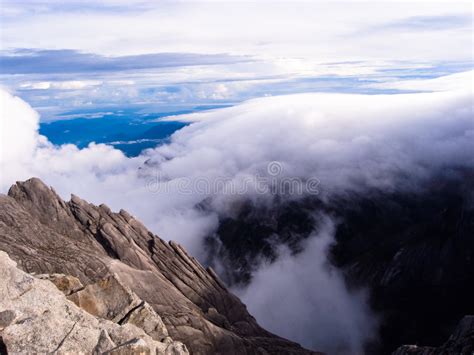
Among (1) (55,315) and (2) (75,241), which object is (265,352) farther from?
(1) (55,315)

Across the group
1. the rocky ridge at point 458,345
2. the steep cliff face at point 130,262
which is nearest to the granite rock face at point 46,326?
the steep cliff face at point 130,262

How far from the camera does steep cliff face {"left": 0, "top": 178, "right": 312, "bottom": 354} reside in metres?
131

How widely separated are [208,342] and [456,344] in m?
61.5

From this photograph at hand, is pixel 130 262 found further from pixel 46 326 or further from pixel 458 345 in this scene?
pixel 46 326

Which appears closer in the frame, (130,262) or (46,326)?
(46,326)

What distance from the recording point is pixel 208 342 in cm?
13350

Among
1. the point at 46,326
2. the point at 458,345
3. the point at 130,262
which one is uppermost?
the point at 46,326

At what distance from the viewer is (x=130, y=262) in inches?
6344

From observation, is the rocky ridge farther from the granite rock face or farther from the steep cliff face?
the granite rock face

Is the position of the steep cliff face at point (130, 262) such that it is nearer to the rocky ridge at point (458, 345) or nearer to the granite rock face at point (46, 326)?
the rocky ridge at point (458, 345)

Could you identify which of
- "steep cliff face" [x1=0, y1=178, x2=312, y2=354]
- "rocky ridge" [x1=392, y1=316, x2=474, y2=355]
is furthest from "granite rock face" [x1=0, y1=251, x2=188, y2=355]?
"rocky ridge" [x1=392, y1=316, x2=474, y2=355]

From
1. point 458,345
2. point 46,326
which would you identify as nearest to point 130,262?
point 458,345

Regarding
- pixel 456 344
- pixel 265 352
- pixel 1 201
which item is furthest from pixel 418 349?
pixel 1 201

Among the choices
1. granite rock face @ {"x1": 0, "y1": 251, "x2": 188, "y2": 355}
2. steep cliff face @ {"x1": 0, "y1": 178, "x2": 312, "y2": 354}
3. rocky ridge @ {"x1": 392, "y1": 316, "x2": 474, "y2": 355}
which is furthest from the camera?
steep cliff face @ {"x1": 0, "y1": 178, "x2": 312, "y2": 354}
